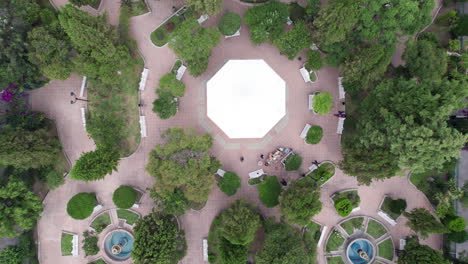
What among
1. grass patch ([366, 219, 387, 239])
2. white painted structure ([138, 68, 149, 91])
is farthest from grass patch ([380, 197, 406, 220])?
white painted structure ([138, 68, 149, 91])

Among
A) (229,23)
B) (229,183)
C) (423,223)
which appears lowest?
(423,223)

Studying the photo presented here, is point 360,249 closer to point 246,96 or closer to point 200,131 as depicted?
point 246,96

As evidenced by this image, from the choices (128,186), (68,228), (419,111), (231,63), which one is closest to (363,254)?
(419,111)

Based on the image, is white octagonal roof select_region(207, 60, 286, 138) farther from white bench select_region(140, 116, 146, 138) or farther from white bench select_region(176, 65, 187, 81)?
white bench select_region(140, 116, 146, 138)

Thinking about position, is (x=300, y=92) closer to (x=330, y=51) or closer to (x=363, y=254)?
(x=330, y=51)

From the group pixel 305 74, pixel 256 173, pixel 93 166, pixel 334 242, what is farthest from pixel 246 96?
pixel 334 242

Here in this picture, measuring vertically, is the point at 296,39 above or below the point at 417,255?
above

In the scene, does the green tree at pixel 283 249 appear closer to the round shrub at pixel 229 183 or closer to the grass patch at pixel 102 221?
the round shrub at pixel 229 183
